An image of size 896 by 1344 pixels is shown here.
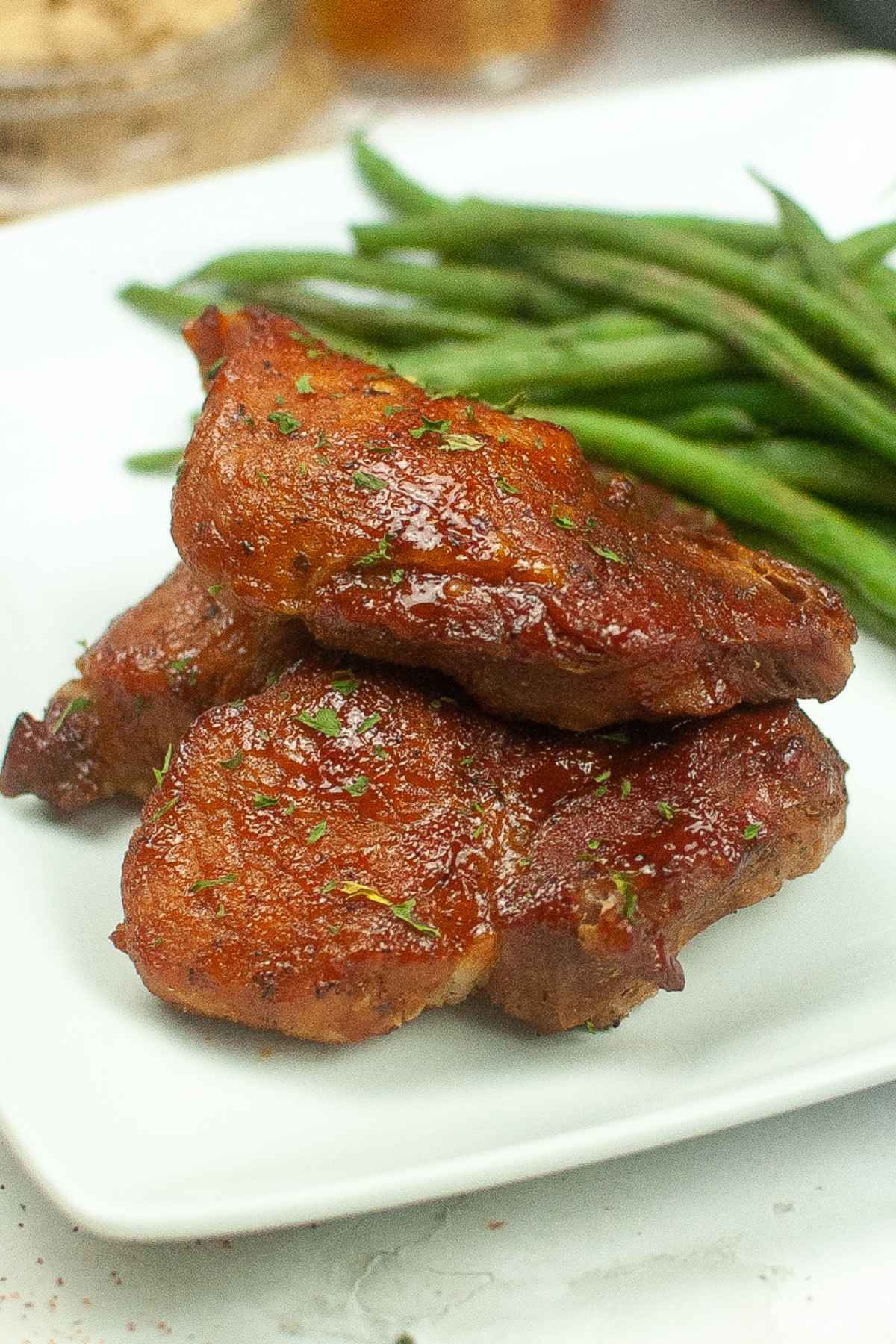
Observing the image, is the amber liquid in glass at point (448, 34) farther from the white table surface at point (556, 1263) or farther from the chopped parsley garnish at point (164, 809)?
the white table surface at point (556, 1263)

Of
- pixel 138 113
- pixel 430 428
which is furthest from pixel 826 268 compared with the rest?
pixel 138 113

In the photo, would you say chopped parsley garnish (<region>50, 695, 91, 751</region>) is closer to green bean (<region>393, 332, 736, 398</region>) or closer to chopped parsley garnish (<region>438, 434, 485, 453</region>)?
chopped parsley garnish (<region>438, 434, 485, 453</region>)

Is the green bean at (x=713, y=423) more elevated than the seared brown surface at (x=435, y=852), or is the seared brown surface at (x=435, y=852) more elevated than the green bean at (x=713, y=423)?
the green bean at (x=713, y=423)

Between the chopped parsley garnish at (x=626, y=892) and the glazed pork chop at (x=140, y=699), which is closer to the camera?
the chopped parsley garnish at (x=626, y=892)

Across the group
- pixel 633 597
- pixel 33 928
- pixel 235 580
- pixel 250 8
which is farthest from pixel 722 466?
pixel 250 8

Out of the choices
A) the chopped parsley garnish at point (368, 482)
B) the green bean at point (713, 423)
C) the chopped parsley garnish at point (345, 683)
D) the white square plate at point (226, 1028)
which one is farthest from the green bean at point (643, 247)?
the chopped parsley garnish at point (345, 683)

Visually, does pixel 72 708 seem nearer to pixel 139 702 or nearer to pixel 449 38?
pixel 139 702
